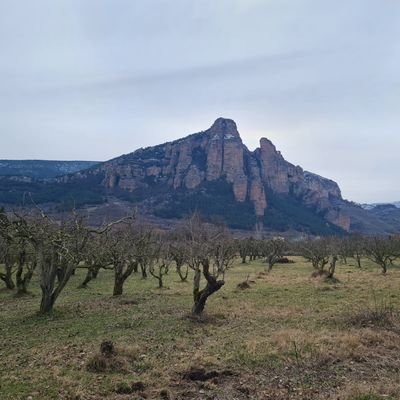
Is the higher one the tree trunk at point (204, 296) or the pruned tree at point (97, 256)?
the pruned tree at point (97, 256)

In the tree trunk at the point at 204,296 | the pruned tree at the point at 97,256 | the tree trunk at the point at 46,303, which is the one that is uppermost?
the pruned tree at the point at 97,256

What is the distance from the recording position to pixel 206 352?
1280cm

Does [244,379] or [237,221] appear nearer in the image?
[244,379]

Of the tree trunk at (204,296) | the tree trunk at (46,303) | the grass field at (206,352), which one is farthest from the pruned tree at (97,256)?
the tree trunk at (204,296)

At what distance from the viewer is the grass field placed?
9625mm

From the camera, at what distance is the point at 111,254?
26328mm

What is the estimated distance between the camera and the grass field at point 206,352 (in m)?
9.62

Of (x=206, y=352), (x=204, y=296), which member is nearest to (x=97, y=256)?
(x=204, y=296)

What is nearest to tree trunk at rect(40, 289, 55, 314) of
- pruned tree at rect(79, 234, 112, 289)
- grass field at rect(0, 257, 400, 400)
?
grass field at rect(0, 257, 400, 400)

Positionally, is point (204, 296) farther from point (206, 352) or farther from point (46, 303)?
point (46, 303)

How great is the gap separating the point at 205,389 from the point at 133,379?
1.80 metres

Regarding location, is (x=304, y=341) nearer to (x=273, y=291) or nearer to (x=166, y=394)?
(x=166, y=394)

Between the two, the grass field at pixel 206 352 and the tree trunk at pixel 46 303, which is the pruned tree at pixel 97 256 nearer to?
the grass field at pixel 206 352

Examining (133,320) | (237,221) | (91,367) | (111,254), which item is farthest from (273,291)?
(237,221)
